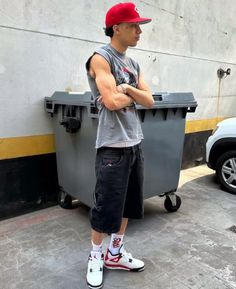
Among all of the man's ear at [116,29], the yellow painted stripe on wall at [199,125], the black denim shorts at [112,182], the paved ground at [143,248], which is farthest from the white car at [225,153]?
the man's ear at [116,29]

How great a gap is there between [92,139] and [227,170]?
2.36 m

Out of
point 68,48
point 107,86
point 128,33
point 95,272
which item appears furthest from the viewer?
point 68,48

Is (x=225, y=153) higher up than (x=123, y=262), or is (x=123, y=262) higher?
(x=225, y=153)

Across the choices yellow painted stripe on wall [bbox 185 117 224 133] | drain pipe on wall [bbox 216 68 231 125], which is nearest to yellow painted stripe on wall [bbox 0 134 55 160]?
yellow painted stripe on wall [bbox 185 117 224 133]

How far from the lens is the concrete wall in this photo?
3.00m

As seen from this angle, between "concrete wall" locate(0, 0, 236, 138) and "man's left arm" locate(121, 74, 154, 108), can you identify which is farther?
"concrete wall" locate(0, 0, 236, 138)

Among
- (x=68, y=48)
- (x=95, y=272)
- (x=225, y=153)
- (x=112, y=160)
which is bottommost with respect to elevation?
(x=95, y=272)

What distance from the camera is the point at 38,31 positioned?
10.3ft

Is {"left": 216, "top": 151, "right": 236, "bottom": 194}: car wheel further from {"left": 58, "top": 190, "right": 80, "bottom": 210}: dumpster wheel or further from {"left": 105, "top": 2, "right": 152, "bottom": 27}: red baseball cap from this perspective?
{"left": 105, "top": 2, "right": 152, "bottom": 27}: red baseball cap

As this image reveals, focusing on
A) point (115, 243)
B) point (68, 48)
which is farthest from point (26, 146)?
point (115, 243)

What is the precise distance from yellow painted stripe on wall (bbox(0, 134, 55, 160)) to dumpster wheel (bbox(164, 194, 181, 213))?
4.82ft

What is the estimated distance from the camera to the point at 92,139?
2.79 m

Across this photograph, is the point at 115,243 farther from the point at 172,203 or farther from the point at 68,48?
the point at 68,48

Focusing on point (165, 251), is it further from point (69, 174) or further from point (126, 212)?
point (69, 174)
